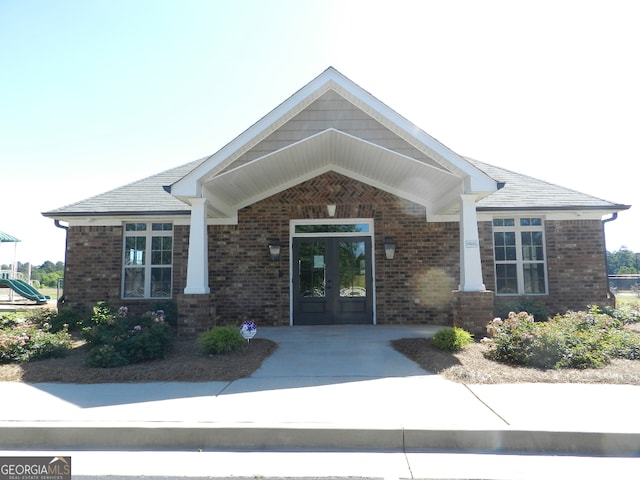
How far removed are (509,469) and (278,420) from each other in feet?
6.65

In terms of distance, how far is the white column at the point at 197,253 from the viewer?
806 cm

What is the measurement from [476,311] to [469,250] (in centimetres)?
115

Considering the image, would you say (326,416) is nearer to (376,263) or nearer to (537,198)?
(376,263)

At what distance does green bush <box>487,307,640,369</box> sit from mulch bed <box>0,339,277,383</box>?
390 centimetres

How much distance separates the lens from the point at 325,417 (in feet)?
13.3

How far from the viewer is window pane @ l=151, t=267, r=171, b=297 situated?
11.1m

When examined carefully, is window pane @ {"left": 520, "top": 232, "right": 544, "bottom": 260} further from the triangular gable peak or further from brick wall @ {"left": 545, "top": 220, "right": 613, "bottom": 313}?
the triangular gable peak

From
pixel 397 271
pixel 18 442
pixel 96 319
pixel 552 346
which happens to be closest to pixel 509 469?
pixel 552 346

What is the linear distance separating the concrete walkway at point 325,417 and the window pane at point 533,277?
588 cm

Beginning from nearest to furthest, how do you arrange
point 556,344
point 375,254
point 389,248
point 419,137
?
point 556,344 < point 419,137 < point 389,248 < point 375,254

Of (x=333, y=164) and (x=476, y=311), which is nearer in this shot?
(x=476, y=311)

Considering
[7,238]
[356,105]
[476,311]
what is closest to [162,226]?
[356,105]

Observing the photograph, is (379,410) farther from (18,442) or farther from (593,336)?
(593,336)

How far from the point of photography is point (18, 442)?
384 centimetres
